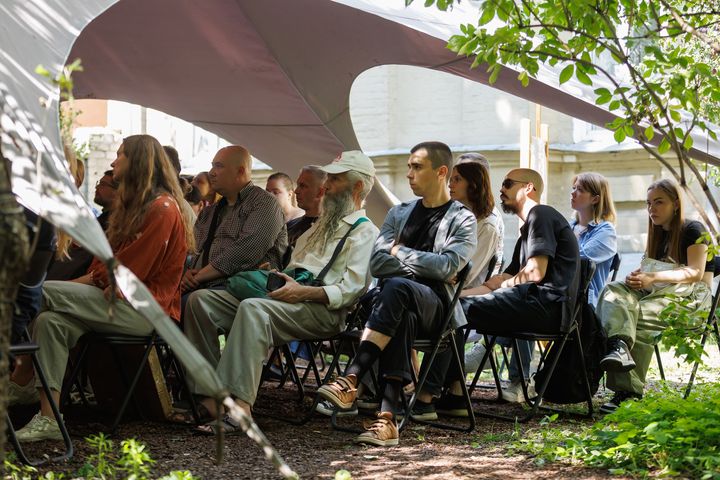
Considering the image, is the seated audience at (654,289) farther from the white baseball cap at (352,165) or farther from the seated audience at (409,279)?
the white baseball cap at (352,165)

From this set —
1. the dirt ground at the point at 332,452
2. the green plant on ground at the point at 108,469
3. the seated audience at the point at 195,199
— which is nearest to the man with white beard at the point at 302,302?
the dirt ground at the point at 332,452

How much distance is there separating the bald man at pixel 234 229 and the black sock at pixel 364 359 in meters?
1.22

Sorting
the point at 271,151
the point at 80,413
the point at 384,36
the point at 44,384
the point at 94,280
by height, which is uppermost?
the point at 384,36

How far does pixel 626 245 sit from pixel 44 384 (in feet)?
44.0

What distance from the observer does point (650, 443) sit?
439cm

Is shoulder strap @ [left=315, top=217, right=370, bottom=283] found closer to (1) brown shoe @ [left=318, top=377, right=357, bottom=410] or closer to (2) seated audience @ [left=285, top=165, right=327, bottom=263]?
(1) brown shoe @ [left=318, top=377, right=357, bottom=410]

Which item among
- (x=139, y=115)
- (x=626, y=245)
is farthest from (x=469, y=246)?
(x=139, y=115)

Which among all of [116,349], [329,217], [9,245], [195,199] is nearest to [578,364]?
[329,217]

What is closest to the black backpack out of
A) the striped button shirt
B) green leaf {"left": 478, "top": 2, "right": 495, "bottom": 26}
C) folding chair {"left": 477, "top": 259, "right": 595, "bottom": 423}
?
folding chair {"left": 477, "top": 259, "right": 595, "bottom": 423}

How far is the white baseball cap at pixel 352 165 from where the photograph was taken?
6.12 m

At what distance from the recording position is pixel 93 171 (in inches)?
862

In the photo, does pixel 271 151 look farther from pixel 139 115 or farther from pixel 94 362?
pixel 139 115

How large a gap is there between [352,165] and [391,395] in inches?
59.9

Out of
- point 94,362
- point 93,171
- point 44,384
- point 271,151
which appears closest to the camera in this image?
point 44,384
